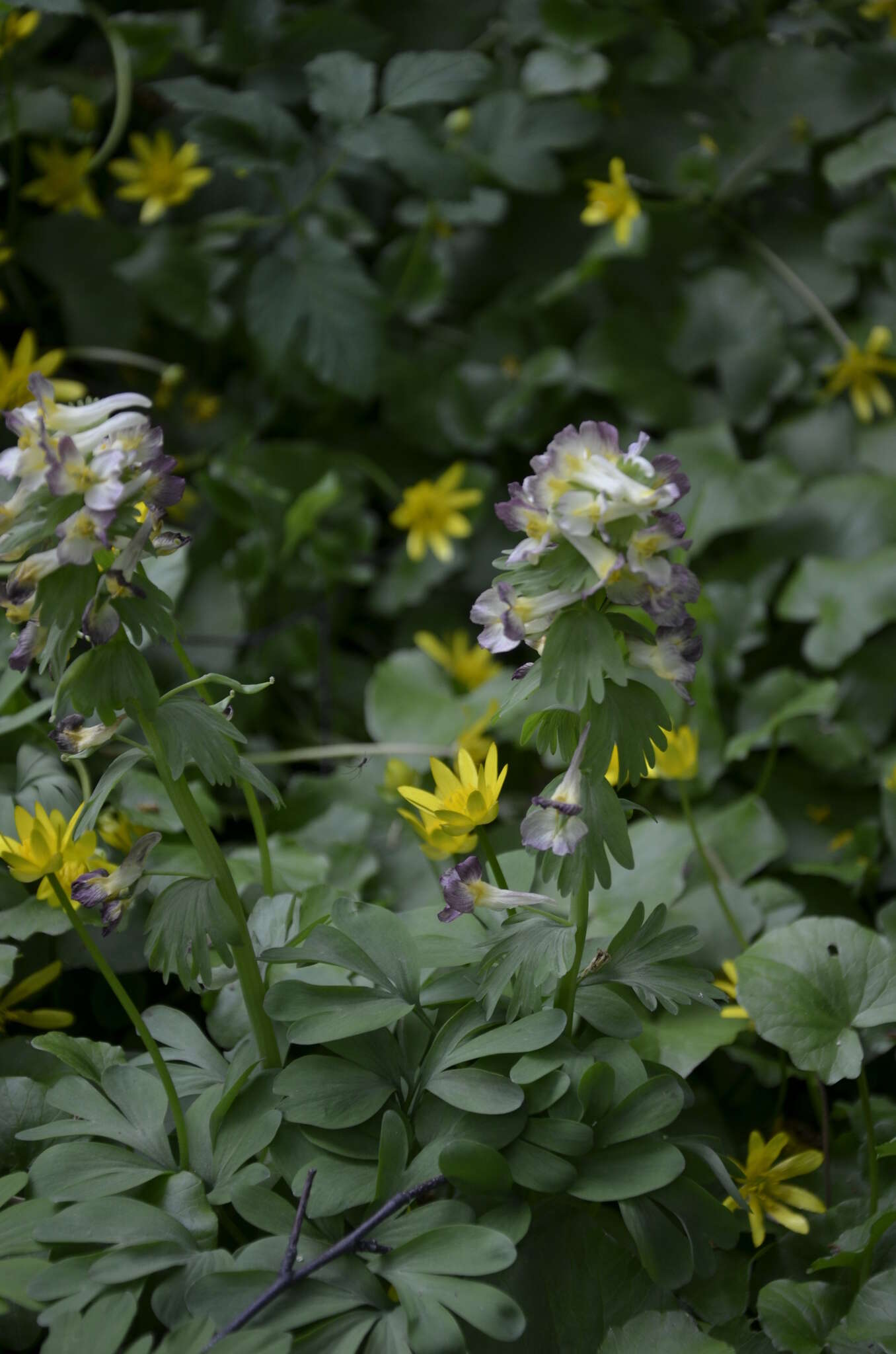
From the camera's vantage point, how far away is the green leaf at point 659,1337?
555mm

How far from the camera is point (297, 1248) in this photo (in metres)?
0.54

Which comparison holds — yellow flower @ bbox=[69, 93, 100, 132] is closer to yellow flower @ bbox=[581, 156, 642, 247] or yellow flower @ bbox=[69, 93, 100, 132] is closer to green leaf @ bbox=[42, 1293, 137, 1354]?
yellow flower @ bbox=[581, 156, 642, 247]

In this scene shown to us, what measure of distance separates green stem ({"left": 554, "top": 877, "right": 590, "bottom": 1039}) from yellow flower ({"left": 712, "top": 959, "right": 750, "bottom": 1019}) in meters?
0.16

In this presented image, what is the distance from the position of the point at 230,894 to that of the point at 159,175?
1056 mm

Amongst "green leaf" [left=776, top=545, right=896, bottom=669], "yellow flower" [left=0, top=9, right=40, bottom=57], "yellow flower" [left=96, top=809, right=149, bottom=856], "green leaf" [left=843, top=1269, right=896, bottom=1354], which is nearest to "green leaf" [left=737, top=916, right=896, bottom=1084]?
"green leaf" [left=843, top=1269, right=896, bottom=1354]

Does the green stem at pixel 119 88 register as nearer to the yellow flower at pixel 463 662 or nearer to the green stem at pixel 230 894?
the yellow flower at pixel 463 662

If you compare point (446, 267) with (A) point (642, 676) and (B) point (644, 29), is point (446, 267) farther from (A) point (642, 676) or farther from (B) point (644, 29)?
(A) point (642, 676)

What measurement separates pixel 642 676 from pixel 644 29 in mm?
1027

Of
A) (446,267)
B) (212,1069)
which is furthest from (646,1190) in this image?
(446,267)

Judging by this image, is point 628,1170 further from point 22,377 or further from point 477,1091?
point 22,377

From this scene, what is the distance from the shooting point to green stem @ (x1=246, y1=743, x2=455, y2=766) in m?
1.01

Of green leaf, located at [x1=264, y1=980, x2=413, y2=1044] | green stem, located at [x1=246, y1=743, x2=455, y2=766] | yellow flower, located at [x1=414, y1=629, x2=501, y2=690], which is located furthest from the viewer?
yellow flower, located at [x1=414, y1=629, x2=501, y2=690]

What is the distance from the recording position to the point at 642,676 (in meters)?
0.91

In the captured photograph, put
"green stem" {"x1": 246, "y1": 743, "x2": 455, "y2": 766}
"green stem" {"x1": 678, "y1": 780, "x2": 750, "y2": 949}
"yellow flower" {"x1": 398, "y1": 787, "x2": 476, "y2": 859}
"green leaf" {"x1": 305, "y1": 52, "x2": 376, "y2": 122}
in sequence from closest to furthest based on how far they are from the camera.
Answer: "yellow flower" {"x1": 398, "y1": 787, "x2": 476, "y2": 859}, "green stem" {"x1": 678, "y1": 780, "x2": 750, "y2": 949}, "green stem" {"x1": 246, "y1": 743, "x2": 455, "y2": 766}, "green leaf" {"x1": 305, "y1": 52, "x2": 376, "y2": 122}
